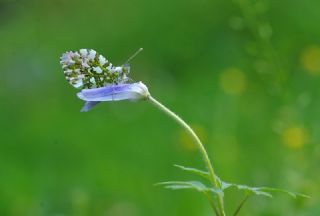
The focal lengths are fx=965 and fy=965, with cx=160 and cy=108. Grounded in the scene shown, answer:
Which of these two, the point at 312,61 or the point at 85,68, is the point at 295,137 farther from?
the point at 85,68

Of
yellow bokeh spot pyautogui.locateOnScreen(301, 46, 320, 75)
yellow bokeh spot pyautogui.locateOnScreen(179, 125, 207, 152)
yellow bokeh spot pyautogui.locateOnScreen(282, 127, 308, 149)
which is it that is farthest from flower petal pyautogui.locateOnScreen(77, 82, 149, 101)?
yellow bokeh spot pyautogui.locateOnScreen(301, 46, 320, 75)

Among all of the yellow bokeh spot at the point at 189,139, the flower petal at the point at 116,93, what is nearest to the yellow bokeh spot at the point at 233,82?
the yellow bokeh spot at the point at 189,139

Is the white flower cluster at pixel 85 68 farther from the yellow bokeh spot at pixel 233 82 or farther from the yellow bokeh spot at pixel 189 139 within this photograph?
the yellow bokeh spot at pixel 233 82

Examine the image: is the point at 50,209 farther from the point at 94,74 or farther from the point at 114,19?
the point at 114,19

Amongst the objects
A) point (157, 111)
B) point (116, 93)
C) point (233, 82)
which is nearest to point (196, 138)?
point (116, 93)

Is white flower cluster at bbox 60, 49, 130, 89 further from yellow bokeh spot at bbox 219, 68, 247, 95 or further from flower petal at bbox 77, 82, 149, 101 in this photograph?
yellow bokeh spot at bbox 219, 68, 247, 95

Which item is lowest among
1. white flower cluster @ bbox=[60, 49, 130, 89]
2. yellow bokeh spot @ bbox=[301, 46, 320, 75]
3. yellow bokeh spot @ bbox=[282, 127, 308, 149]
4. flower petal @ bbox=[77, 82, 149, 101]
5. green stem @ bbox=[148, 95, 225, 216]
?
yellow bokeh spot @ bbox=[301, 46, 320, 75]

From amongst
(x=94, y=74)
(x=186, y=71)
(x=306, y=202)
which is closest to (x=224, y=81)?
(x=186, y=71)
